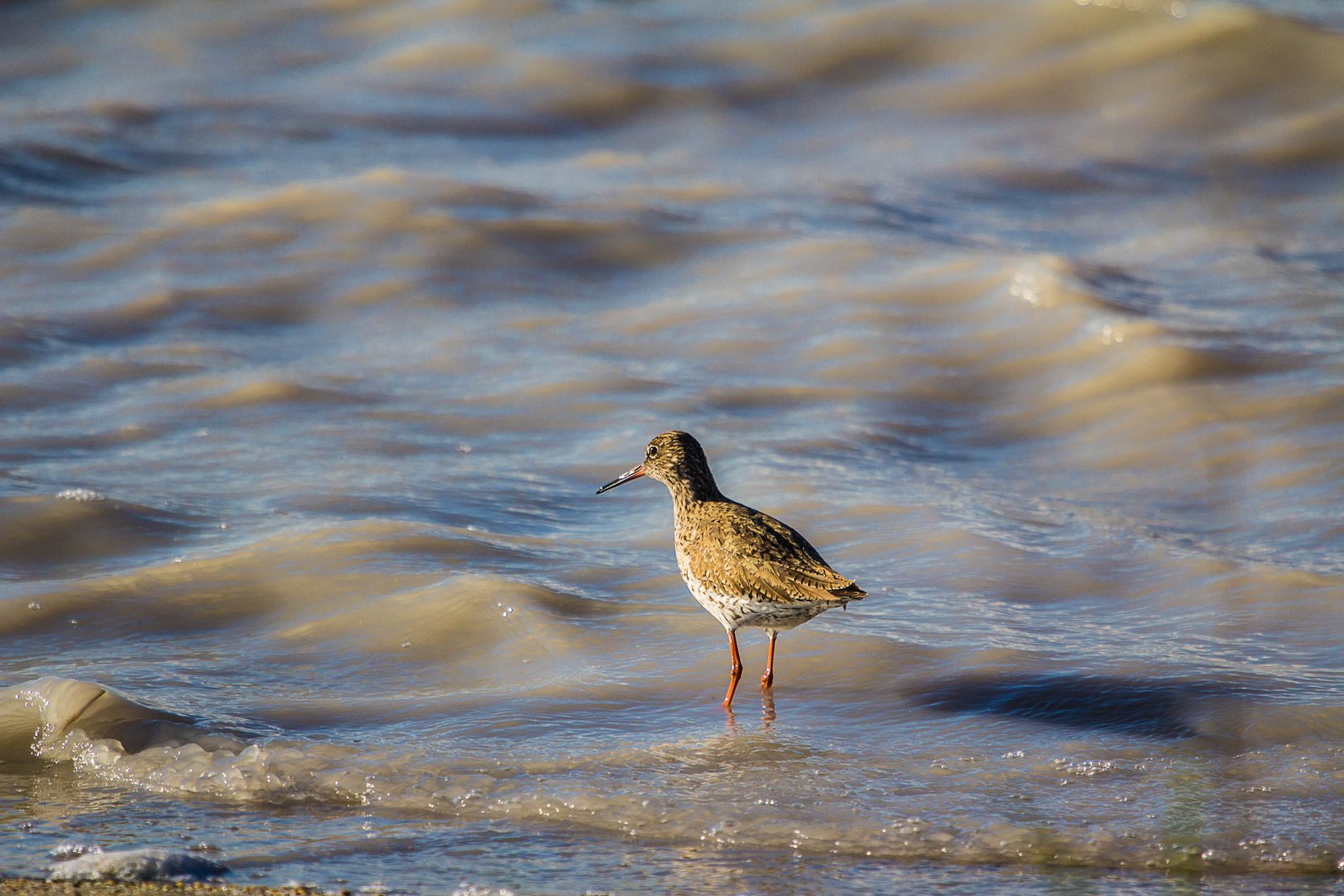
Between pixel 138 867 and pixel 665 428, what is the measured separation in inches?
187

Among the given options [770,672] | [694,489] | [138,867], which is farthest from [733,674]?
[138,867]

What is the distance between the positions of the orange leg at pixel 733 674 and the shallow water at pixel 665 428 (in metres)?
0.10

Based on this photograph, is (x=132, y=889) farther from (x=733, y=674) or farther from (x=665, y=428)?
(x=665, y=428)

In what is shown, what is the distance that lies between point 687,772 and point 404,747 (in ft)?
3.11

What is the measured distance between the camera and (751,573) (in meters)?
5.59

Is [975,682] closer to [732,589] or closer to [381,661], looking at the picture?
[732,589]

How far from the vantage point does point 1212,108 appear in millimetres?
13578

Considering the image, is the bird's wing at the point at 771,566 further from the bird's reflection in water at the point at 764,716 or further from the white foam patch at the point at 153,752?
the white foam patch at the point at 153,752

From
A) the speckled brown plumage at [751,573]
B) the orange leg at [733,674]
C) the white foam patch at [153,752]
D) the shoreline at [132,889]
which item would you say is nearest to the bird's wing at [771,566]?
the speckled brown plumage at [751,573]

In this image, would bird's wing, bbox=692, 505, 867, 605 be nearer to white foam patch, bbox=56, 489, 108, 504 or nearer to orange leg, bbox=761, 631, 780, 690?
orange leg, bbox=761, 631, 780, 690

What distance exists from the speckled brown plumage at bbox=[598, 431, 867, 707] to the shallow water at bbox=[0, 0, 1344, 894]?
1.06ft

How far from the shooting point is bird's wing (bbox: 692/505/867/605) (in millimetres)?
5402

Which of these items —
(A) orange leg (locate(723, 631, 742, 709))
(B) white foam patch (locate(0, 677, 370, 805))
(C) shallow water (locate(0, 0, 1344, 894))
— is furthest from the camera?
(A) orange leg (locate(723, 631, 742, 709))

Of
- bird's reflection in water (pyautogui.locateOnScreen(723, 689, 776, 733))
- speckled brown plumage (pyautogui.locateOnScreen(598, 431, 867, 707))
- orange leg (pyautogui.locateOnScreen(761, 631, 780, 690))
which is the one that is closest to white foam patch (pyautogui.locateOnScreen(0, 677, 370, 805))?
bird's reflection in water (pyautogui.locateOnScreen(723, 689, 776, 733))
